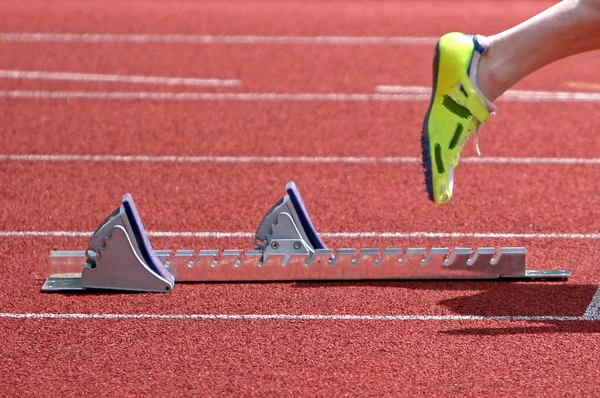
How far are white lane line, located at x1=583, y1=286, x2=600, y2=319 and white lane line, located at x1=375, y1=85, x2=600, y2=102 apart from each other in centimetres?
391

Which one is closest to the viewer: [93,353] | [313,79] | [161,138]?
[93,353]

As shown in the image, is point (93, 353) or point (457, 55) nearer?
point (93, 353)

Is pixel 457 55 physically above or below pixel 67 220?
above

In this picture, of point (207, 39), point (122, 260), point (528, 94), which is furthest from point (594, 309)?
point (207, 39)

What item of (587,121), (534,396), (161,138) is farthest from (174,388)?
(587,121)

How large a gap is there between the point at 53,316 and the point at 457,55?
6.18 feet

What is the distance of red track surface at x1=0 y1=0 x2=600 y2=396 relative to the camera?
3791mm

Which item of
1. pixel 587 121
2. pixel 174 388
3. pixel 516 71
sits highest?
pixel 516 71

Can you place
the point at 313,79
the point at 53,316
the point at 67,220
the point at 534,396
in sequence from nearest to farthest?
the point at 534,396 < the point at 53,316 < the point at 67,220 < the point at 313,79

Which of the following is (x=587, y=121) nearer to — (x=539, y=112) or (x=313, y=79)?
(x=539, y=112)

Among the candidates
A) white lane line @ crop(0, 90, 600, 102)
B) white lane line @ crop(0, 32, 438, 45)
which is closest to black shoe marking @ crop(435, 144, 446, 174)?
white lane line @ crop(0, 90, 600, 102)

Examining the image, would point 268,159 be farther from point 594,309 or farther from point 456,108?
point 594,309

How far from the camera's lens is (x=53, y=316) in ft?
14.2

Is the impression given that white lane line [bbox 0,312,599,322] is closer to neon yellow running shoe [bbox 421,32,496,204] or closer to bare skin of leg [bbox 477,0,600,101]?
neon yellow running shoe [bbox 421,32,496,204]
